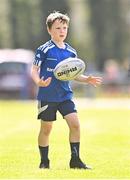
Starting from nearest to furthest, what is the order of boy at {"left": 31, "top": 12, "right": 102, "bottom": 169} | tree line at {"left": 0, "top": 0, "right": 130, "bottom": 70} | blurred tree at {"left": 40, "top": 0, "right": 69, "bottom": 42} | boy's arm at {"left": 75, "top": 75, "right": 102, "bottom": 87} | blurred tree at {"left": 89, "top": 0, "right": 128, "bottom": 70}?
boy at {"left": 31, "top": 12, "right": 102, "bottom": 169} → boy's arm at {"left": 75, "top": 75, "right": 102, "bottom": 87} → blurred tree at {"left": 40, "top": 0, "right": 69, "bottom": 42} → tree line at {"left": 0, "top": 0, "right": 130, "bottom": 70} → blurred tree at {"left": 89, "top": 0, "right": 128, "bottom": 70}

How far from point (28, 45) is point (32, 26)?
4.99ft

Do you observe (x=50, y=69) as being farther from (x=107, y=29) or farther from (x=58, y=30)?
(x=107, y=29)

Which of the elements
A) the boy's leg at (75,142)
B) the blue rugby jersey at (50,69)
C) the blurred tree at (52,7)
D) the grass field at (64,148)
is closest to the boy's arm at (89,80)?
the blue rugby jersey at (50,69)

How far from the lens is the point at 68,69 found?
10.3 m

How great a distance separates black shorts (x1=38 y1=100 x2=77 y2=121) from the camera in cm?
1033

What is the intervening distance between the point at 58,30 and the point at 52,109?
912 millimetres

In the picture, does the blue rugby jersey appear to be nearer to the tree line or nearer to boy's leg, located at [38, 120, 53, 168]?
boy's leg, located at [38, 120, 53, 168]

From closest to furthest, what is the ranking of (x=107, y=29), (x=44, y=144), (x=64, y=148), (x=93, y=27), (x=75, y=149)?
1. (x=75, y=149)
2. (x=44, y=144)
3. (x=64, y=148)
4. (x=107, y=29)
5. (x=93, y=27)

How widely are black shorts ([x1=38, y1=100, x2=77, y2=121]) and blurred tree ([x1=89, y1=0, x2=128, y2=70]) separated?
3819cm

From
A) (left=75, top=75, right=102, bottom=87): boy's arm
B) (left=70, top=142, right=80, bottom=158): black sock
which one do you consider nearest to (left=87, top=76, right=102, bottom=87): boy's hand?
(left=75, top=75, right=102, bottom=87): boy's arm

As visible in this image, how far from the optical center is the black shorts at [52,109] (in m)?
10.3

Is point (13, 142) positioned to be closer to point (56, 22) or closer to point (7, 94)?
point (56, 22)

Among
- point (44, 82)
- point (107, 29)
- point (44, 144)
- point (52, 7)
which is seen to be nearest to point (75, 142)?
point (44, 144)

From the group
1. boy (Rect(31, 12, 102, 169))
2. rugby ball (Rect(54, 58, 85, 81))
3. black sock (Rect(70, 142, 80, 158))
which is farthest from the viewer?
black sock (Rect(70, 142, 80, 158))
